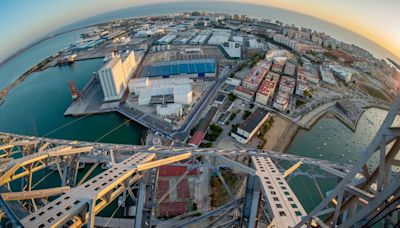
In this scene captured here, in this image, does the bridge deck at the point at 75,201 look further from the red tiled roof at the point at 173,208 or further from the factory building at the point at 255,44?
the factory building at the point at 255,44

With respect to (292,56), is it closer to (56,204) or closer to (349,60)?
(349,60)

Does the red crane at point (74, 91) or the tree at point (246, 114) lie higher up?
the red crane at point (74, 91)

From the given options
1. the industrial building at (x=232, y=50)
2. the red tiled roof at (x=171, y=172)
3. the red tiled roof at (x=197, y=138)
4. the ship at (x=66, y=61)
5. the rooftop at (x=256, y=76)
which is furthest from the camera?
the ship at (x=66, y=61)

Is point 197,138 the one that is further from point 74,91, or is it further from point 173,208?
point 74,91

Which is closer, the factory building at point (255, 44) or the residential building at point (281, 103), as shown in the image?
the residential building at point (281, 103)

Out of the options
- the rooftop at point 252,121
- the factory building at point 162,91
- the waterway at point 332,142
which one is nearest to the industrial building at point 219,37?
the factory building at point 162,91

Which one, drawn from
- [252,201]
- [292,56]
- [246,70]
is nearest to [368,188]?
[252,201]
